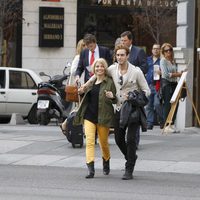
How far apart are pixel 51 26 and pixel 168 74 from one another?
1261 centimetres

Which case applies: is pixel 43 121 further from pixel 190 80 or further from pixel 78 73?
pixel 78 73

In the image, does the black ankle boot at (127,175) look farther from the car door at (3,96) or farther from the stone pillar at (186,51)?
the car door at (3,96)

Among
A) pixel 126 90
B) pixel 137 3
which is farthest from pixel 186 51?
pixel 137 3

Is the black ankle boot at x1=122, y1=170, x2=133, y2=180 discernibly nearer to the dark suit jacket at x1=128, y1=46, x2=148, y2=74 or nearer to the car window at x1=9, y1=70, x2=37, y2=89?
the dark suit jacket at x1=128, y1=46, x2=148, y2=74

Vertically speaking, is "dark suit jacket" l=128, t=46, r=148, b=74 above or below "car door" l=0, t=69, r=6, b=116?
above

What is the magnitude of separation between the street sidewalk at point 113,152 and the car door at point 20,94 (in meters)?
3.74

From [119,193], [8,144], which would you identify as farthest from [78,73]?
[119,193]

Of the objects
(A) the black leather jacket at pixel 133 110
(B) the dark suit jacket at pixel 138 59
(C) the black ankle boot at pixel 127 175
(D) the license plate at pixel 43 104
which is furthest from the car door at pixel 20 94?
(A) the black leather jacket at pixel 133 110

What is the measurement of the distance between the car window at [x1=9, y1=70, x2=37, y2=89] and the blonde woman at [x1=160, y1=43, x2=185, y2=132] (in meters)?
5.02

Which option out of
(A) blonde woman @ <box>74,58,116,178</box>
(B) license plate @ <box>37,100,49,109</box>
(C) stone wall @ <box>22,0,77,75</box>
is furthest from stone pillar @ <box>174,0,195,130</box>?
(C) stone wall @ <box>22,0,77,75</box>

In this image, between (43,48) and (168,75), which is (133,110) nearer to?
(168,75)

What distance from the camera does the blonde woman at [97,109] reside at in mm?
10562

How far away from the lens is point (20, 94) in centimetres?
2012

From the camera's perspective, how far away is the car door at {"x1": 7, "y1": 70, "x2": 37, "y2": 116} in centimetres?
2005
